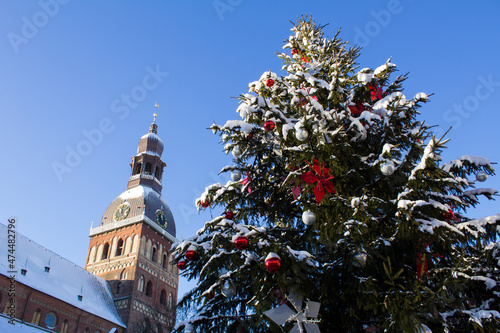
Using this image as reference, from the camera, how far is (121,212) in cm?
3941

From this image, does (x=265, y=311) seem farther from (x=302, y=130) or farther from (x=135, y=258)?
(x=135, y=258)

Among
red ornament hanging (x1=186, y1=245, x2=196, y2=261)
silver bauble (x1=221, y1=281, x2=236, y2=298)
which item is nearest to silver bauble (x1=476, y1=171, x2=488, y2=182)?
silver bauble (x1=221, y1=281, x2=236, y2=298)

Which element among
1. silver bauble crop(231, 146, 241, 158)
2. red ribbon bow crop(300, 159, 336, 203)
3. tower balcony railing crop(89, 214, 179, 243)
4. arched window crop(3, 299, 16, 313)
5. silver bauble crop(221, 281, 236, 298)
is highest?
tower balcony railing crop(89, 214, 179, 243)

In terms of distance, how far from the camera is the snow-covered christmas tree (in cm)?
410

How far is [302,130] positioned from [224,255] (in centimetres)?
182

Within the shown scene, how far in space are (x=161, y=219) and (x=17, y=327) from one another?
1870 cm

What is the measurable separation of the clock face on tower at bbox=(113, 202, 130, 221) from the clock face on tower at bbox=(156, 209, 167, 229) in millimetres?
3090

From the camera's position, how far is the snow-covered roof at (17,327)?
21456 mm

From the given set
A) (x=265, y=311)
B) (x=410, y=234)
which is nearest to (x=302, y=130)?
(x=410, y=234)

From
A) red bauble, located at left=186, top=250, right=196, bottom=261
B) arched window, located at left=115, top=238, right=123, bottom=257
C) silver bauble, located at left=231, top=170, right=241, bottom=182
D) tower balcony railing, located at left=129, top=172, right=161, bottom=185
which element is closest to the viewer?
red bauble, located at left=186, top=250, right=196, bottom=261

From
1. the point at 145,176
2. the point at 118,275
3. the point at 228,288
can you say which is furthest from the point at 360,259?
the point at 145,176

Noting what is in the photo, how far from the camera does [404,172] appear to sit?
5.11 m

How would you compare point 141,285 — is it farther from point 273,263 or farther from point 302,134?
point 302,134

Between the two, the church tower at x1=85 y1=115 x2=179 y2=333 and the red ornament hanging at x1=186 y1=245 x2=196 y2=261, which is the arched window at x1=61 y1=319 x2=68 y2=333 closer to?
the church tower at x1=85 y1=115 x2=179 y2=333
